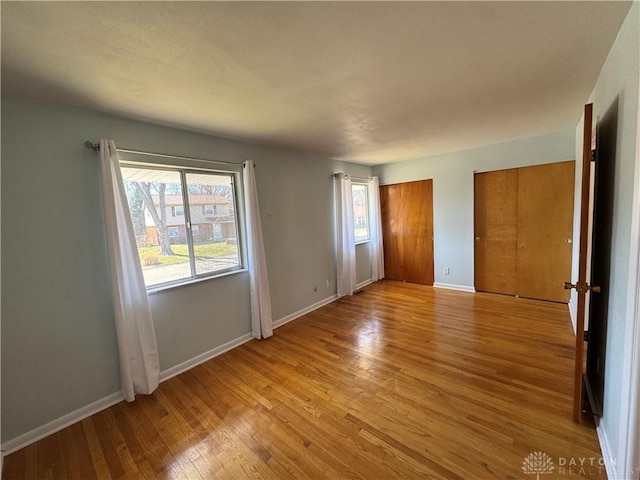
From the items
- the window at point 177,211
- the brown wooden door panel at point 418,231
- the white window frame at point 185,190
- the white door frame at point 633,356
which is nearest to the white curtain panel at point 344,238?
the brown wooden door panel at point 418,231

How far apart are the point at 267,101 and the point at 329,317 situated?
2767 millimetres

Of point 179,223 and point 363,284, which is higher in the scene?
point 179,223

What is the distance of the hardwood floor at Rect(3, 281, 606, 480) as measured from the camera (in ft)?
4.92

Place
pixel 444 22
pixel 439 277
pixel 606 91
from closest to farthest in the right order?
pixel 444 22 → pixel 606 91 → pixel 439 277

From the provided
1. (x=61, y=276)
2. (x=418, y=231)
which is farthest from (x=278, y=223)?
(x=418, y=231)

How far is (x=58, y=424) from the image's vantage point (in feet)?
6.16

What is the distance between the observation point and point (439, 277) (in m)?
4.72

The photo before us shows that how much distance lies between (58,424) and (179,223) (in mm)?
1713

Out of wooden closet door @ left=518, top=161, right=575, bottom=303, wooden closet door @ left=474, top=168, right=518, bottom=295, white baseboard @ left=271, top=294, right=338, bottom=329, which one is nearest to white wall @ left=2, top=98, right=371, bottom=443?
white baseboard @ left=271, top=294, right=338, bottom=329

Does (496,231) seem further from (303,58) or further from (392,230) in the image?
(303,58)

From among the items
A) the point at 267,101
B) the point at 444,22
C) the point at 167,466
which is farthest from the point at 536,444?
the point at 267,101

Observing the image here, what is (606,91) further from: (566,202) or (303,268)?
(303,268)

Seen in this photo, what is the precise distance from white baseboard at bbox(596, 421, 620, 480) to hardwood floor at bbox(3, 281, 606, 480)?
0.04 meters

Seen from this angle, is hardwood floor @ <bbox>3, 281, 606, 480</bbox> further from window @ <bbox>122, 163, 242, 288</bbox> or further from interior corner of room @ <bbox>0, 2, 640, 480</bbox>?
window @ <bbox>122, 163, 242, 288</bbox>
